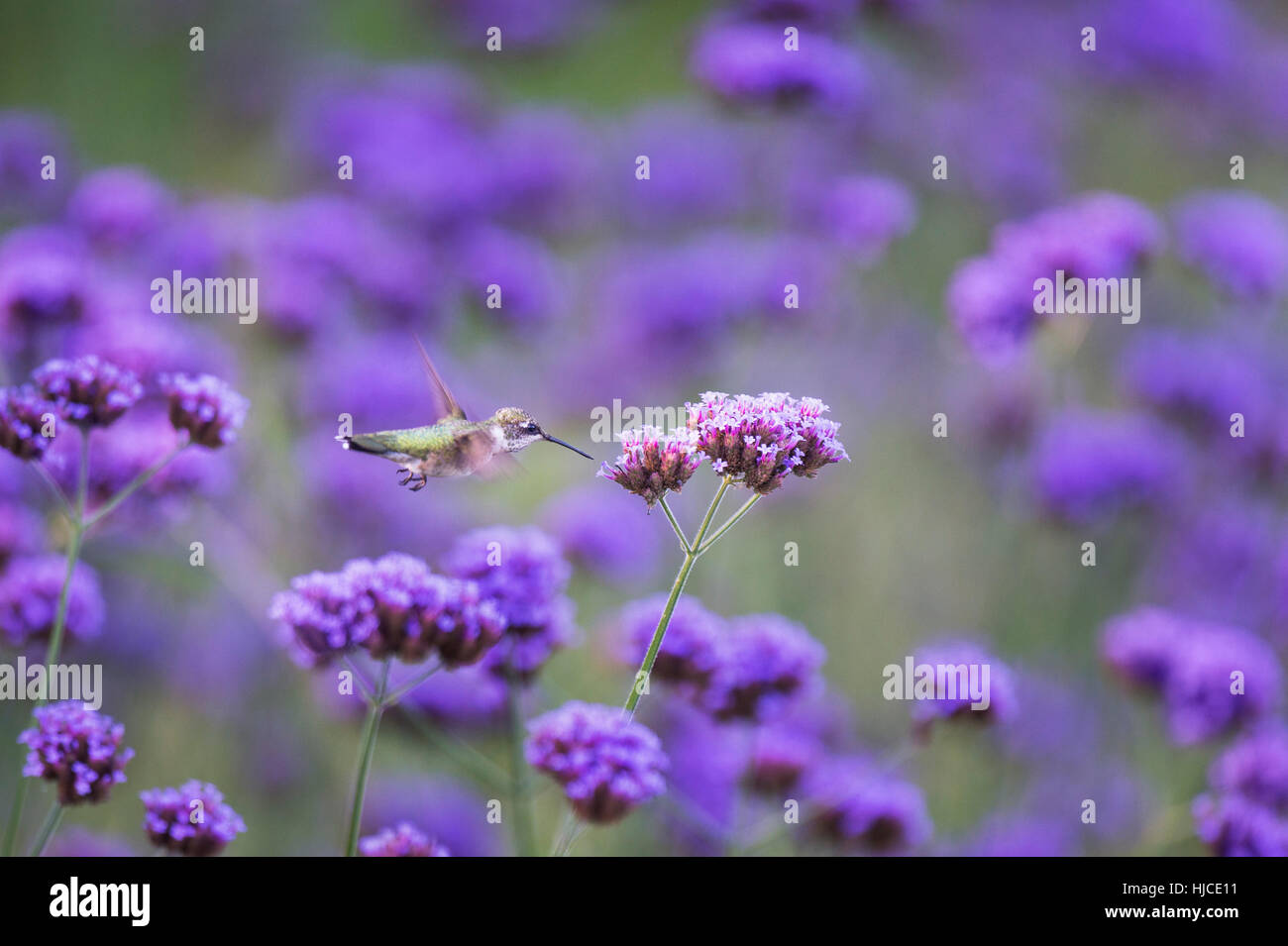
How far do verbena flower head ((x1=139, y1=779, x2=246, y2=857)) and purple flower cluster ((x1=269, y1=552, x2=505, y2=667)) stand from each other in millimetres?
164

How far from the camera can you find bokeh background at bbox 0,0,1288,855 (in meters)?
1.98

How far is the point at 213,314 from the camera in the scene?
2.31 metres

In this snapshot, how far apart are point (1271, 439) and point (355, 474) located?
5.95 feet

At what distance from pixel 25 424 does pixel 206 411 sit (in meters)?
0.17

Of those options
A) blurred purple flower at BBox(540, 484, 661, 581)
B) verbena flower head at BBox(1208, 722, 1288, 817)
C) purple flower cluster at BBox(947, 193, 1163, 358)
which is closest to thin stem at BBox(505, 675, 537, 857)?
blurred purple flower at BBox(540, 484, 661, 581)

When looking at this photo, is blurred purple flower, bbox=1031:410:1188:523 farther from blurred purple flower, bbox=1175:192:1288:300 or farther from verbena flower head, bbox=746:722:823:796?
verbena flower head, bbox=746:722:823:796

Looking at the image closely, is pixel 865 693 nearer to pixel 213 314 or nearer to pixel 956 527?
pixel 956 527

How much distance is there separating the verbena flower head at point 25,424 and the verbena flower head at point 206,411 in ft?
0.40

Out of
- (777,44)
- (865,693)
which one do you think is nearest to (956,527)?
(865,693)

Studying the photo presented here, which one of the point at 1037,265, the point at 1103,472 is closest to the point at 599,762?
the point at 1037,265

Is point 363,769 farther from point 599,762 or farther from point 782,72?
point 782,72

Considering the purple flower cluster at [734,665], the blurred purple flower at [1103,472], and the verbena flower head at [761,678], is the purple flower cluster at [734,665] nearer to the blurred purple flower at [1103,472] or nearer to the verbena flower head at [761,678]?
the verbena flower head at [761,678]

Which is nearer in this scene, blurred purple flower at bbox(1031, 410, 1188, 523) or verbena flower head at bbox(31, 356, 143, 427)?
verbena flower head at bbox(31, 356, 143, 427)

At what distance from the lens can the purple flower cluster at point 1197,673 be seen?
1713mm
